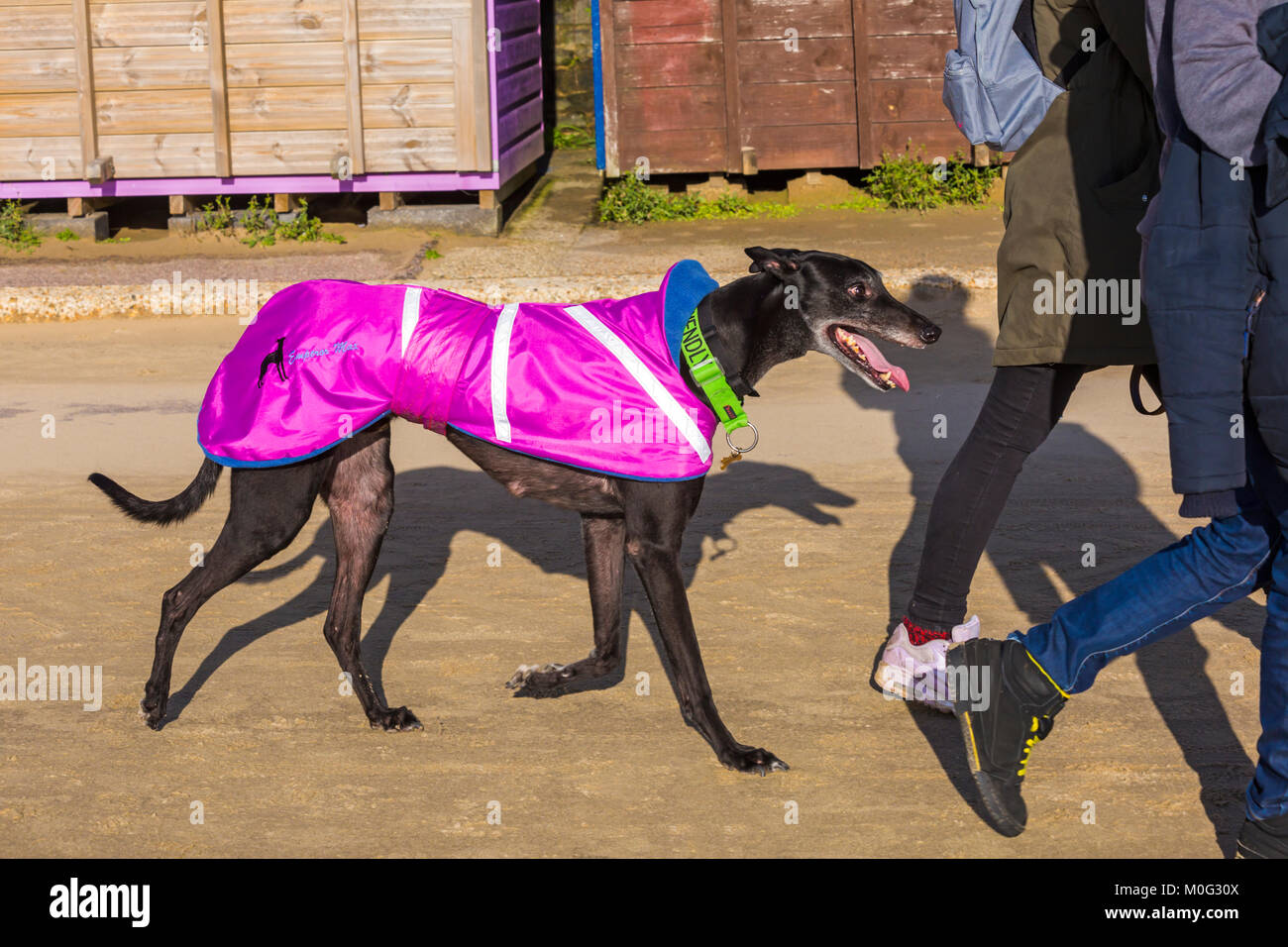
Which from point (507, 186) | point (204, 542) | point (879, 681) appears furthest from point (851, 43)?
point (879, 681)

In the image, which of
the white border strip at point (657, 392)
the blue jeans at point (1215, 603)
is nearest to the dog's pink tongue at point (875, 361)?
the white border strip at point (657, 392)

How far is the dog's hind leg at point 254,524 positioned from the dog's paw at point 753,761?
1.34 metres

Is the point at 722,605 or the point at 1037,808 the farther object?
the point at 722,605

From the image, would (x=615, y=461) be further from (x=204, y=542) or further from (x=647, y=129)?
(x=647, y=129)

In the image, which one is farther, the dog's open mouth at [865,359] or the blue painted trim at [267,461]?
the dog's open mouth at [865,359]

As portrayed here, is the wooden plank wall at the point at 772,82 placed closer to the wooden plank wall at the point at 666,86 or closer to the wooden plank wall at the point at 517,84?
the wooden plank wall at the point at 666,86

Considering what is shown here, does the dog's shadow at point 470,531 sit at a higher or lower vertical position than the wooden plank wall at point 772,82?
lower

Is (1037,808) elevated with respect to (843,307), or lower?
lower

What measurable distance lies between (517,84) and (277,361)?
928 cm

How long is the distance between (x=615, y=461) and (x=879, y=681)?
3.51 ft

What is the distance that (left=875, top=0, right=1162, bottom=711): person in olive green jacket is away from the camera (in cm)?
383

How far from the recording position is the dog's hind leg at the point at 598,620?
448 cm

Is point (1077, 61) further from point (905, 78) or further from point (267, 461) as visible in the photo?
point (905, 78)

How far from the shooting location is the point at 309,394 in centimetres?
404
